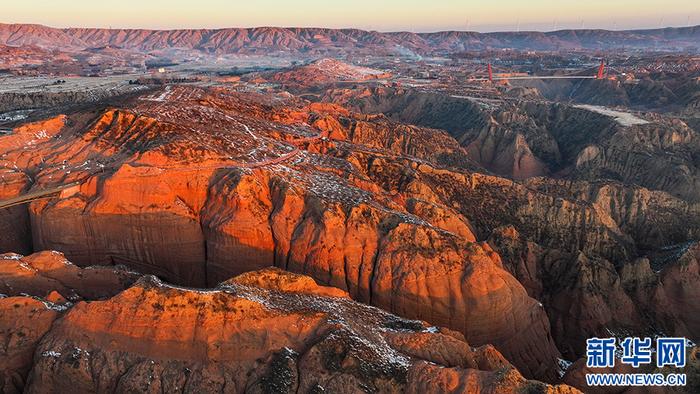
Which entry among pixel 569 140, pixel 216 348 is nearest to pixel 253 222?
pixel 216 348

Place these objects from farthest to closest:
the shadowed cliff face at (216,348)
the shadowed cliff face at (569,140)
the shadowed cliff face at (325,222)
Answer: the shadowed cliff face at (569,140) < the shadowed cliff face at (325,222) < the shadowed cliff face at (216,348)

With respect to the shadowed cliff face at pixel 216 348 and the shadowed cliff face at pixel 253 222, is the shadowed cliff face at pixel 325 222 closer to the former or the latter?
the shadowed cliff face at pixel 253 222

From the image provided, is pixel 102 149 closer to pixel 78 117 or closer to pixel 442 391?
pixel 78 117

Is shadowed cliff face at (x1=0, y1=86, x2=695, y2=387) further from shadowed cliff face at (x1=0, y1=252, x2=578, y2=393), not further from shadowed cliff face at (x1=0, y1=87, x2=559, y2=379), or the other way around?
shadowed cliff face at (x1=0, y1=252, x2=578, y2=393)

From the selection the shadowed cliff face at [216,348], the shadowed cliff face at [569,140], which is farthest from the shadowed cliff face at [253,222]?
the shadowed cliff face at [569,140]

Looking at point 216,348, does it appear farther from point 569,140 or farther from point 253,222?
point 569,140

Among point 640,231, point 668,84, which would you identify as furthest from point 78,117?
point 668,84
